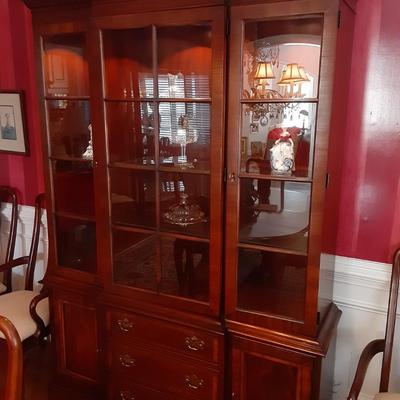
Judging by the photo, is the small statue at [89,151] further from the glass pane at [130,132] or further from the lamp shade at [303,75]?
the lamp shade at [303,75]

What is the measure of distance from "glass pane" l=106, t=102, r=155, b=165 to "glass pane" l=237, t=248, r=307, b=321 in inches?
22.6

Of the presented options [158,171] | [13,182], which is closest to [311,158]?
[158,171]

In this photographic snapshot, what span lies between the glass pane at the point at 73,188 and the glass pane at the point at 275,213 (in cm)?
76

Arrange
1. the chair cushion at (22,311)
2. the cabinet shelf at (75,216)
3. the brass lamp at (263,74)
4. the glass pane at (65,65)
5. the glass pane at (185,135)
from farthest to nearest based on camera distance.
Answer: the chair cushion at (22,311), the cabinet shelf at (75,216), the glass pane at (65,65), the glass pane at (185,135), the brass lamp at (263,74)

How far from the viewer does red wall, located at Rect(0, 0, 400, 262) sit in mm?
1612

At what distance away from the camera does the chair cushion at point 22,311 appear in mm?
2169

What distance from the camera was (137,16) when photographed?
63.0 inches

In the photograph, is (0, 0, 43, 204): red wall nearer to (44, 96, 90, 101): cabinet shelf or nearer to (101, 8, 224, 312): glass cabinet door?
(44, 96, 90, 101): cabinet shelf

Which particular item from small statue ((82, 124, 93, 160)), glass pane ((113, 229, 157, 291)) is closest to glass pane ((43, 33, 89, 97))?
small statue ((82, 124, 93, 160))

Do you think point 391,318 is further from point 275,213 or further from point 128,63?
point 128,63

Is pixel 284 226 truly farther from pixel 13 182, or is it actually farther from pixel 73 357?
pixel 13 182

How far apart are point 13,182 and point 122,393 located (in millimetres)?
1390

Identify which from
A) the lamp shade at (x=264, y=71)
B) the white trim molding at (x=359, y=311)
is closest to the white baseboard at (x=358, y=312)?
the white trim molding at (x=359, y=311)

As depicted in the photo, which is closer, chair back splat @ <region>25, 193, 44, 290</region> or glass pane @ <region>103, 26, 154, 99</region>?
glass pane @ <region>103, 26, 154, 99</region>
